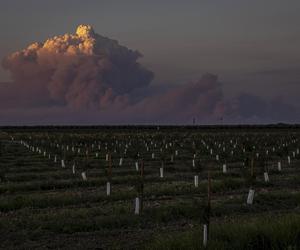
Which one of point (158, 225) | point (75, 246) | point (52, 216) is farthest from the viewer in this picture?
point (52, 216)

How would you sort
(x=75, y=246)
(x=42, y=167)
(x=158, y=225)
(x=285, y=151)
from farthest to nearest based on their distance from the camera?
(x=285, y=151)
(x=42, y=167)
(x=158, y=225)
(x=75, y=246)

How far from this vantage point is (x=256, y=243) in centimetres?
1119

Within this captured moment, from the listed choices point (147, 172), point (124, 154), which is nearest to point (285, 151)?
point (124, 154)

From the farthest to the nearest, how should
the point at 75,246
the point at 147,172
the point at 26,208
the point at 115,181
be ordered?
the point at 147,172, the point at 115,181, the point at 26,208, the point at 75,246

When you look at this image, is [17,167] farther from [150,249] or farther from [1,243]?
[150,249]

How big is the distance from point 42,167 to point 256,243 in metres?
27.2

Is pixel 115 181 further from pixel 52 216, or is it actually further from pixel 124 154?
pixel 124 154

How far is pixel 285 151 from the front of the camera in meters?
46.5

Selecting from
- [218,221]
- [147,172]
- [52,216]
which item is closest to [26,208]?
[52,216]

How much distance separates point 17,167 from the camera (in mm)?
37000

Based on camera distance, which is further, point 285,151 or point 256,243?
point 285,151

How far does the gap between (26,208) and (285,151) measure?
106 feet

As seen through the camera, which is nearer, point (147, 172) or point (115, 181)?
point (115, 181)

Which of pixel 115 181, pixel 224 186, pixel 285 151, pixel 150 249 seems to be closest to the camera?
pixel 150 249
